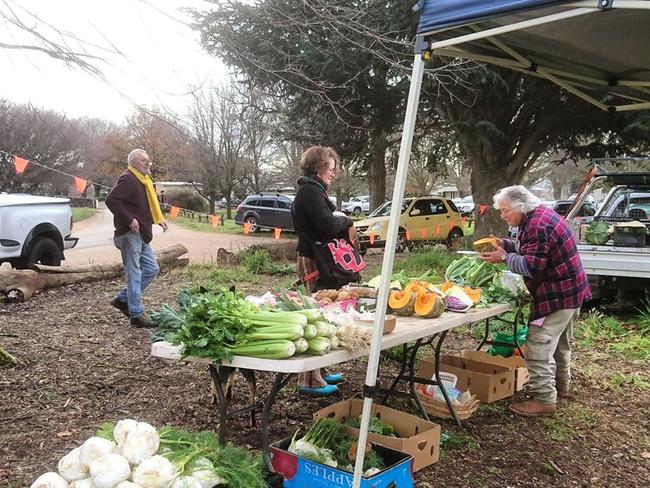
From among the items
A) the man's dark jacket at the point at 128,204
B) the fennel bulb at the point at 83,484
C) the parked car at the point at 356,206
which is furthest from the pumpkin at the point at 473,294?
the parked car at the point at 356,206

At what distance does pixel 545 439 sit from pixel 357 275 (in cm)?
170

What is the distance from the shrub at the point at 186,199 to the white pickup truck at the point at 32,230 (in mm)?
25130

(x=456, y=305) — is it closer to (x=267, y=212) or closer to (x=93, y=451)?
(x=93, y=451)

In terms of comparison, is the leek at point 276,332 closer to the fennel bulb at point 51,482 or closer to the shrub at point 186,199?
the fennel bulb at point 51,482

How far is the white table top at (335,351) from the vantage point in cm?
266

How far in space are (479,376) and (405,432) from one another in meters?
1.27

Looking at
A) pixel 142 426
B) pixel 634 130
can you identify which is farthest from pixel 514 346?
pixel 634 130

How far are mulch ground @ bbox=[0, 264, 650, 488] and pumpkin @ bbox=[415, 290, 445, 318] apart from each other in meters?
0.84

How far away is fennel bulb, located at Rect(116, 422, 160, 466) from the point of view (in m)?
2.43

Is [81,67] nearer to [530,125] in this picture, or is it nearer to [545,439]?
[545,439]

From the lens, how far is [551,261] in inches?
164

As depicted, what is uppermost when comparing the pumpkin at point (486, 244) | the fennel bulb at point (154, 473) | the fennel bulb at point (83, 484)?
the pumpkin at point (486, 244)

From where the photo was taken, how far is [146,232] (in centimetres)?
640

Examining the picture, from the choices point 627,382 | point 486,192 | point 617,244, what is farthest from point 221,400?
point 486,192
